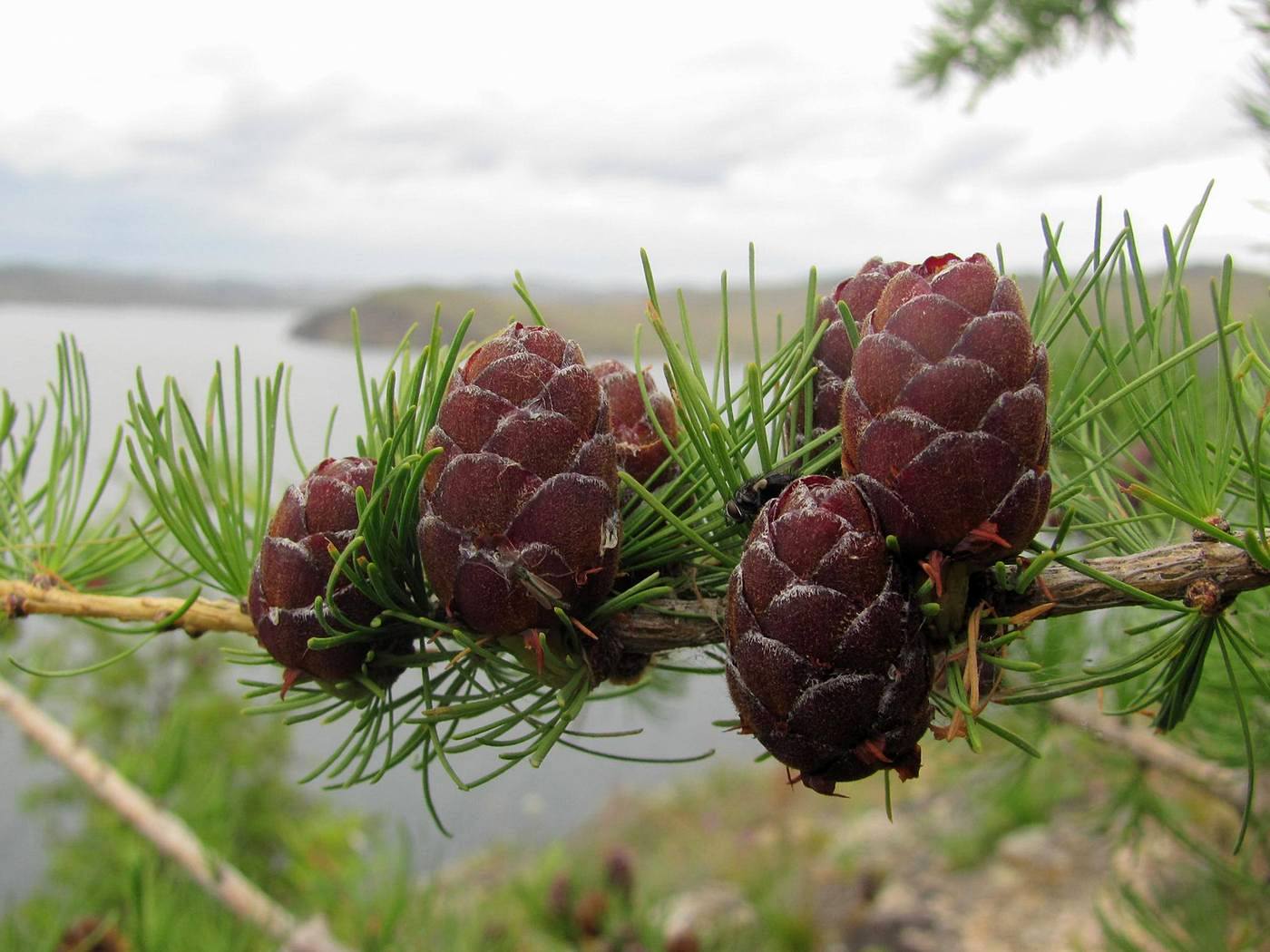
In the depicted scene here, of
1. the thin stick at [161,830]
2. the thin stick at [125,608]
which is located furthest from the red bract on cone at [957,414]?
the thin stick at [161,830]

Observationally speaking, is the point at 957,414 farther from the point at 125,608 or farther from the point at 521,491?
the point at 125,608

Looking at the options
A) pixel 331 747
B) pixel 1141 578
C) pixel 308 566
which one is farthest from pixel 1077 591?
pixel 331 747

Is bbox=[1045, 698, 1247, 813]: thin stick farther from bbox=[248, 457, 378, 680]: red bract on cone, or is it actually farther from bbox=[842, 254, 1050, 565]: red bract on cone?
bbox=[248, 457, 378, 680]: red bract on cone

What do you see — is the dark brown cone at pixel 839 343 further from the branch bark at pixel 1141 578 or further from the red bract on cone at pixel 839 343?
the branch bark at pixel 1141 578

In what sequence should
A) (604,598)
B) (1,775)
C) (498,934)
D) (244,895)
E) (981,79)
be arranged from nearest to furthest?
(604,598)
(244,895)
(498,934)
(981,79)
(1,775)

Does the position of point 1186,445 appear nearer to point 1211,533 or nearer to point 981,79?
point 1211,533

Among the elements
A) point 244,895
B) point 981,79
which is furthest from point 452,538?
point 981,79
